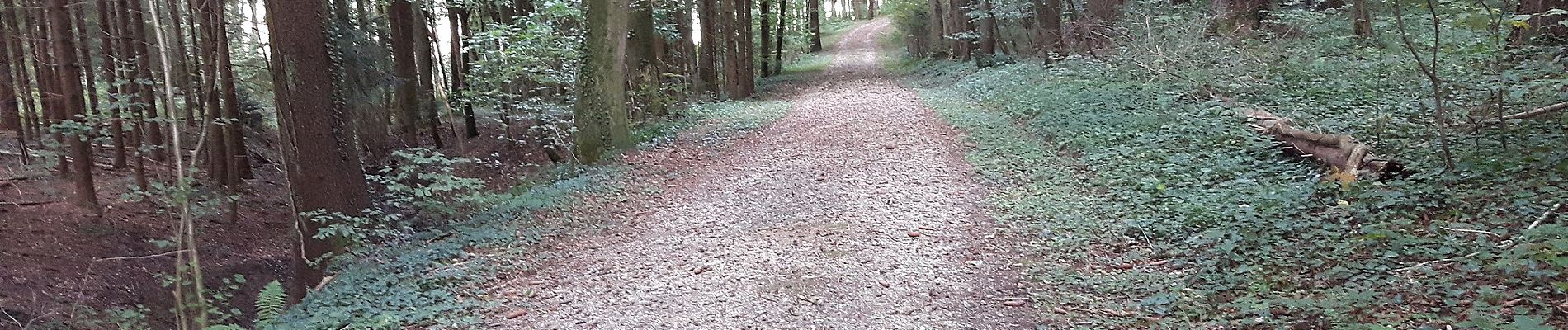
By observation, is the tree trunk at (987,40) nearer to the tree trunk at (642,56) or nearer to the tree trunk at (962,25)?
the tree trunk at (962,25)

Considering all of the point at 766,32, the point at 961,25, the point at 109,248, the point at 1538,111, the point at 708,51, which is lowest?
the point at 109,248

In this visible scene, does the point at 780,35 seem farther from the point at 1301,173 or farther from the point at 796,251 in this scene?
the point at 1301,173

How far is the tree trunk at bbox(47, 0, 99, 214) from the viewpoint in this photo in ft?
31.6

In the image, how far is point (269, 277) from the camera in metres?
9.92

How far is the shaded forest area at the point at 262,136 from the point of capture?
7637 mm

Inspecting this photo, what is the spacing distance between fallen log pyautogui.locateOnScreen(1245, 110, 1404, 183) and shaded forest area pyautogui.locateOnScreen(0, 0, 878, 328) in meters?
7.49

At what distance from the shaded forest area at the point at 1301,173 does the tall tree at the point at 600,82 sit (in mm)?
5258

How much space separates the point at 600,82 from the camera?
11.9m

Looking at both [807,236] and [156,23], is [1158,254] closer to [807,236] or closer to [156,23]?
[807,236]

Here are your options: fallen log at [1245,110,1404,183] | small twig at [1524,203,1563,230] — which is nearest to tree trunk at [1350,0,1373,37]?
fallen log at [1245,110,1404,183]

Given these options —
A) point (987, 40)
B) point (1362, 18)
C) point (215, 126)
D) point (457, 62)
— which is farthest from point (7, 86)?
point (987, 40)

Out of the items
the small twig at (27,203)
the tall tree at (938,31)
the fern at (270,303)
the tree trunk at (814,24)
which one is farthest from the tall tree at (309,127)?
the tree trunk at (814,24)

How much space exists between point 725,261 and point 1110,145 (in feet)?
17.0

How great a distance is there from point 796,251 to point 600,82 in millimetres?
5926
